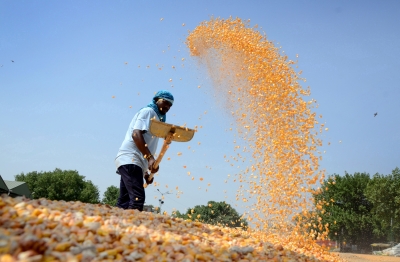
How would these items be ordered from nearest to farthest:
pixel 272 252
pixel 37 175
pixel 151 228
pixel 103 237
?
pixel 103 237, pixel 151 228, pixel 272 252, pixel 37 175

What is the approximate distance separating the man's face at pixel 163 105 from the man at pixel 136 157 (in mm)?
13

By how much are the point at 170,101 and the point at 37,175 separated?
3395cm

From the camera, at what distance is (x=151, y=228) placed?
3029mm

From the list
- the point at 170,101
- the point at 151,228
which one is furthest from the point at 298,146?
the point at 151,228

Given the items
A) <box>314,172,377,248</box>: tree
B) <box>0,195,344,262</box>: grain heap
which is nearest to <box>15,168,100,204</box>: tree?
<box>314,172,377,248</box>: tree

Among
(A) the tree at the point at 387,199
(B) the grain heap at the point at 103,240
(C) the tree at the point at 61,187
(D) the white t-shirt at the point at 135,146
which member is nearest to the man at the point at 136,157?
(D) the white t-shirt at the point at 135,146

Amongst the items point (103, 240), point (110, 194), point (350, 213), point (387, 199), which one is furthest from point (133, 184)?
point (110, 194)

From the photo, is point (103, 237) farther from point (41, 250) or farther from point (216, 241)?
point (216, 241)

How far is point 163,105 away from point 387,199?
2764cm

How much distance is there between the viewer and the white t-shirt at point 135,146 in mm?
4203

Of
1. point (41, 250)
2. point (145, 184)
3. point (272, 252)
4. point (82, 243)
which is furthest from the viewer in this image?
point (145, 184)

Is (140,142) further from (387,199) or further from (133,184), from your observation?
(387,199)

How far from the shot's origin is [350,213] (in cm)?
3097

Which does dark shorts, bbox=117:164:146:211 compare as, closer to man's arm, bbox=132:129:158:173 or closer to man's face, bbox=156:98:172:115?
man's arm, bbox=132:129:158:173
